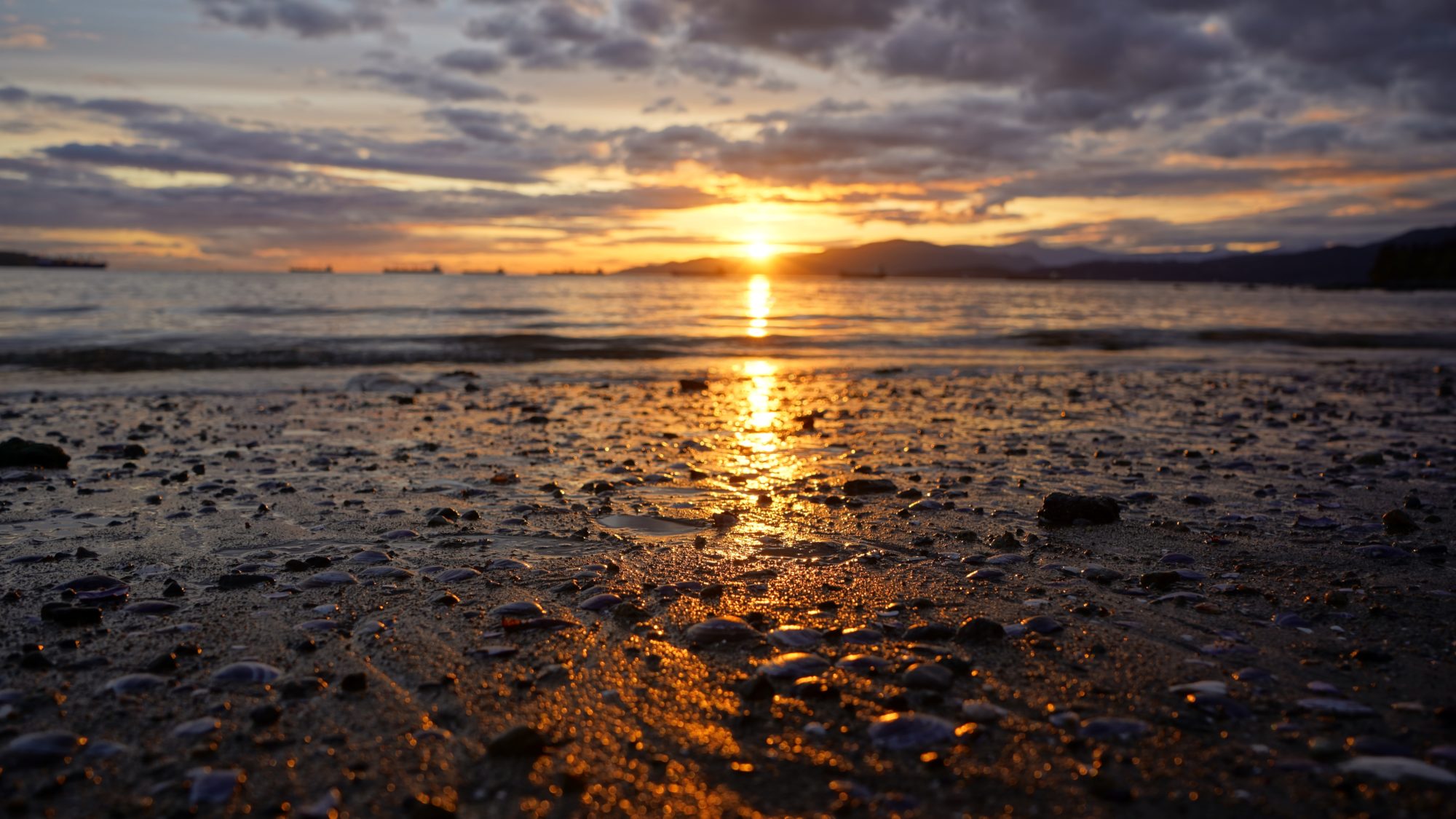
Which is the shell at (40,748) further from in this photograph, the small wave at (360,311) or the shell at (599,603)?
the small wave at (360,311)

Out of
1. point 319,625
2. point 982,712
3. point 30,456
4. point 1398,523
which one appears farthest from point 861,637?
point 30,456

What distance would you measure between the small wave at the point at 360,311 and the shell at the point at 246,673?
3956 centimetres

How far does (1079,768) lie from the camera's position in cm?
277

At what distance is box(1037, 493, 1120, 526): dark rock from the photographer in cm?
611

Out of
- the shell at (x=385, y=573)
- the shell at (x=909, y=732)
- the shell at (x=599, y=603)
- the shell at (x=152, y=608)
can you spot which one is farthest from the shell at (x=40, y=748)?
the shell at (x=909, y=732)

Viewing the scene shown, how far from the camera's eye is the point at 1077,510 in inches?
241

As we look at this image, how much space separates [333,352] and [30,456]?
653 inches

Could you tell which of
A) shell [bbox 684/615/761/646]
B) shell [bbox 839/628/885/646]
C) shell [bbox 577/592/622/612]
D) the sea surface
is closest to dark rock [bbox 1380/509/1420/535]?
shell [bbox 839/628/885/646]

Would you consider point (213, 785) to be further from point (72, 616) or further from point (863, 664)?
point (863, 664)

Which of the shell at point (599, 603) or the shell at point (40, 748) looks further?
the shell at point (599, 603)

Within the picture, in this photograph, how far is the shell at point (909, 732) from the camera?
2943mm

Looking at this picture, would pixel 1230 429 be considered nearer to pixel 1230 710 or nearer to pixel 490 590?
pixel 1230 710

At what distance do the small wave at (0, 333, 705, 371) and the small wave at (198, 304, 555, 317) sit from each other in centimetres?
1421

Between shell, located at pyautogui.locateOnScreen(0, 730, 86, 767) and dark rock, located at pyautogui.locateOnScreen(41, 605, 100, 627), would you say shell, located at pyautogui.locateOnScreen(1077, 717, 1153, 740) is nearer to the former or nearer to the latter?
shell, located at pyautogui.locateOnScreen(0, 730, 86, 767)
